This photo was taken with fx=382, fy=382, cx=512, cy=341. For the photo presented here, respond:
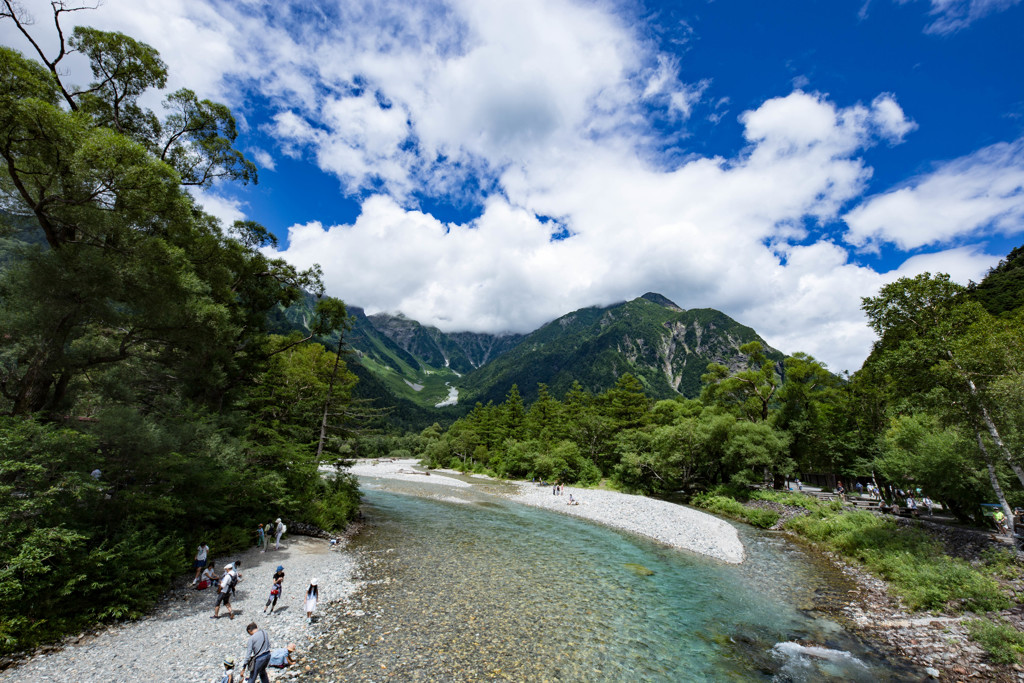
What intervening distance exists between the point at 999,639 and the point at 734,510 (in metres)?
25.1

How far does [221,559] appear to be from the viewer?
17.5 m

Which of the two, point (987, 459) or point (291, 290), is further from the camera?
point (291, 290)

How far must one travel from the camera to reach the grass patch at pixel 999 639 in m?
10.6

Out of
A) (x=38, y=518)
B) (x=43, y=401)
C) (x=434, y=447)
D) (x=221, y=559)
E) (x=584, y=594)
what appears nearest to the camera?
(x=38, y=518)

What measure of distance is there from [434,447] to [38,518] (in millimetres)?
77735

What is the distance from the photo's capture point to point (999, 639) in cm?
1115

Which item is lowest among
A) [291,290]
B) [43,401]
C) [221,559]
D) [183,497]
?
[221,559]

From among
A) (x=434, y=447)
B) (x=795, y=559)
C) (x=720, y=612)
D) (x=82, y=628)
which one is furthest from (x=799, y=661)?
(x=434, y=447)

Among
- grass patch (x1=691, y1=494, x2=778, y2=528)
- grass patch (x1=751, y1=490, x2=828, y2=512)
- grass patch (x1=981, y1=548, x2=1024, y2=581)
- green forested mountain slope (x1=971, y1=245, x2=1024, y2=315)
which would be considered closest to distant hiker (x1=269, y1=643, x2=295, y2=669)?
grass patch (x1=981, y1=548, x2=1024, y2=581)

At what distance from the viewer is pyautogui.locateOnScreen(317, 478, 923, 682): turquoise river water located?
10.8m

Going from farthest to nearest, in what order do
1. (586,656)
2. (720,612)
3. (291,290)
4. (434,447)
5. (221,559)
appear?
(434,447)
(291,290)
(221,559)
(720,612)
(586,656)

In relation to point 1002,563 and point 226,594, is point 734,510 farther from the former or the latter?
point 226,594

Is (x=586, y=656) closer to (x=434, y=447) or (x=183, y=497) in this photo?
(x=183, y=497)

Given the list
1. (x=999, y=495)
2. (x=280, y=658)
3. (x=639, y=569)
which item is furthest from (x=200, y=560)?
(x=999, y=495)
